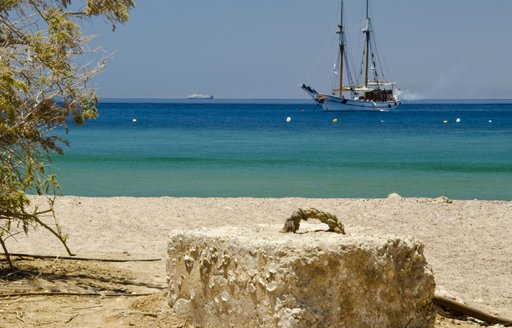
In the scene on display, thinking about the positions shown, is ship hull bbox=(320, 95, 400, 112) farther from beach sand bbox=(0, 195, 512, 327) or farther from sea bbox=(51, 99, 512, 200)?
beach sand bbox=(0, 195, 512, 327)

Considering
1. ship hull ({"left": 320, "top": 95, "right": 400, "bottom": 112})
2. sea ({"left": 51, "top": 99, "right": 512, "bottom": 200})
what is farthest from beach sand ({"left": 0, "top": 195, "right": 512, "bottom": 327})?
ship hull ({"left": 320, "top": 95, "right": 400, "bottom": 112})

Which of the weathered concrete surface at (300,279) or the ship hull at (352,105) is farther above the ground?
the weathered concrete surface at (300,279)

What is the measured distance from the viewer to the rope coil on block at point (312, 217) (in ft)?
14.4

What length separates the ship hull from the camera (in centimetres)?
9862

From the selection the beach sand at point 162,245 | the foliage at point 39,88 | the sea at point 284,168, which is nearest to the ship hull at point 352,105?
the sea at point 284,168

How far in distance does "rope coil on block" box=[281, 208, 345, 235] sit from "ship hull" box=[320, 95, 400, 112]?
94.9 metres

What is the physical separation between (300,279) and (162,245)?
6.24m

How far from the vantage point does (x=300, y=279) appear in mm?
4004

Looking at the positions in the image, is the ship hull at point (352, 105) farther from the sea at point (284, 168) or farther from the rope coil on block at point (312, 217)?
the rope coil on block at point (312, 217)

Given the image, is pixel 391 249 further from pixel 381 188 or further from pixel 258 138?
pixel 258 138

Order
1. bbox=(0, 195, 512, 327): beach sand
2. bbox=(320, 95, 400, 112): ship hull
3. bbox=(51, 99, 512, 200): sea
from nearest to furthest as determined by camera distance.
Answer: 1. bbox=(0, 195, 512, 327): beach sand
2. bbox=(51, 99, 512, 200): sea
3. bbox=(320, 95, 400, 112): ship hull

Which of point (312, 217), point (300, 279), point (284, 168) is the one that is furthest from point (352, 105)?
point (300, 279)

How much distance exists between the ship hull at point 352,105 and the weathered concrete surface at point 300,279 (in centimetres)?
9494

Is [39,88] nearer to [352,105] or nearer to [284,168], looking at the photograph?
[284,168]
